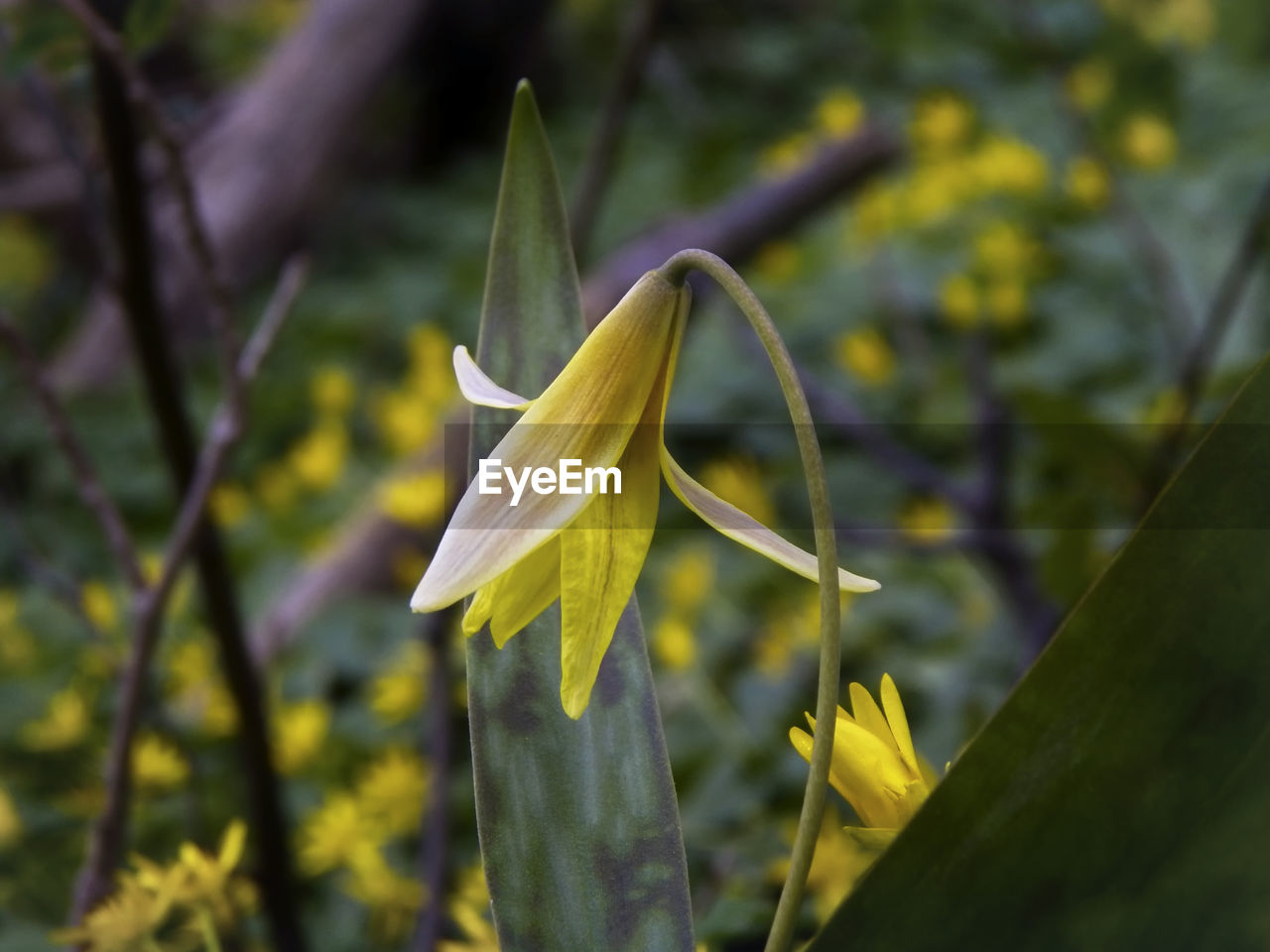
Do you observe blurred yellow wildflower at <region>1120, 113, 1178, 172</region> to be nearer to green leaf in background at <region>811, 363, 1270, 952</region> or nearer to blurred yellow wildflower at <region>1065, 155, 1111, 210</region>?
blurred yellow wildflower at <region>1065, 155, 1111, 210</region>

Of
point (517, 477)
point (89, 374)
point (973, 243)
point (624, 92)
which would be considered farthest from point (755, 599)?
point (89, 374)

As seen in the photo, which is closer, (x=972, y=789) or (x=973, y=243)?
(x=972, y=789)

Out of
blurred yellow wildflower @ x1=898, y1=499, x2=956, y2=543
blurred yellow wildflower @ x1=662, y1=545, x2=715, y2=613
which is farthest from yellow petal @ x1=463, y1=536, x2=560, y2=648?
blurred yellow wildflower @ x1=898, y1=499, x2=956, y2=543

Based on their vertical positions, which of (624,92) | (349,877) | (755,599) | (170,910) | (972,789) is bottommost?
(755,599)

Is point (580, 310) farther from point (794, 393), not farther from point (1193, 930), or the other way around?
point (1193, 930)

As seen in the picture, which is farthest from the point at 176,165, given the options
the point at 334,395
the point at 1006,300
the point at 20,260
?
the point at 20,260

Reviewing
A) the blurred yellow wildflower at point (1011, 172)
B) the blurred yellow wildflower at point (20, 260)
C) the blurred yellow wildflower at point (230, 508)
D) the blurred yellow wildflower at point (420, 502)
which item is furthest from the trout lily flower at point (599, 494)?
the blurred yellow wildflower at point (20, 260)

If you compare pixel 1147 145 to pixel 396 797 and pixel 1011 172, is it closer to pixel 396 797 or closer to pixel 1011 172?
pixel 1011 172
